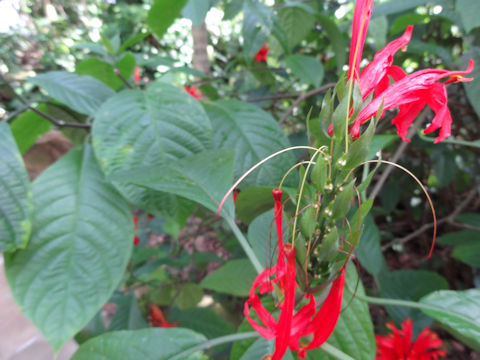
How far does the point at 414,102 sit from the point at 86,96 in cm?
54

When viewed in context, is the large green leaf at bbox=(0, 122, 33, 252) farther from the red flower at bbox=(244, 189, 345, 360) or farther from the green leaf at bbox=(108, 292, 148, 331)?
the green leaf at bbox=(108, 292, 148, 331)

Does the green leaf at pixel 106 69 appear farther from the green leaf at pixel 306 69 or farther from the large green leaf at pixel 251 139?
the green leaf at pixel 306 69

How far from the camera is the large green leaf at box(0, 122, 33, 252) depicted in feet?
1.42

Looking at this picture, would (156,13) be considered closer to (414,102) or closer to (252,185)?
(252,185)

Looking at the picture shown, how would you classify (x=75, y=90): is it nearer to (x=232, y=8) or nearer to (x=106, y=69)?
(x=106, y=69)

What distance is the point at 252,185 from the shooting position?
0.52 meters

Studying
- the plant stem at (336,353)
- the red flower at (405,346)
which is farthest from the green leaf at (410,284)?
the plant stem at (336,353)

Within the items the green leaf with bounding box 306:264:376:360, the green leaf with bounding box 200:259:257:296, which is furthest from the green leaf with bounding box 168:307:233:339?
the green leaf with bounding box 306:264:376:360

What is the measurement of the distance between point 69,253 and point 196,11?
1.51 feet

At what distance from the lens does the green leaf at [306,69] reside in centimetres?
78

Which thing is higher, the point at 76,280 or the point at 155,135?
the point at 155,135

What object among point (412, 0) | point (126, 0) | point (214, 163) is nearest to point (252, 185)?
point (214, 163)

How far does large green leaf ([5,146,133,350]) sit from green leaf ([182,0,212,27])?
0.33 m

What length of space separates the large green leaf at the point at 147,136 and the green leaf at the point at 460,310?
0.38 m
